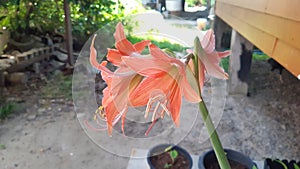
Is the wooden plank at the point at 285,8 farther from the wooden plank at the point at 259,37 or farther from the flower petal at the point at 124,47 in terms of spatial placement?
the flower petal at the point at 124,47

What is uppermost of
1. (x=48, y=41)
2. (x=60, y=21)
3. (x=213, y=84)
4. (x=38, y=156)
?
(x=213, y=84)

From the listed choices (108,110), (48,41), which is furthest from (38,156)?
(48,41)

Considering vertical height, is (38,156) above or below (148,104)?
below

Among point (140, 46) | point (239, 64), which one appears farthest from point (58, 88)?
point (140, 46)

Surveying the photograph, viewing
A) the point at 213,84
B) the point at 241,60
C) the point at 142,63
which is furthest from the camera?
the point at 241,60

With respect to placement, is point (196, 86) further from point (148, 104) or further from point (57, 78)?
point (57, 78)

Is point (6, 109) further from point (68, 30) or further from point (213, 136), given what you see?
point (213, 136)

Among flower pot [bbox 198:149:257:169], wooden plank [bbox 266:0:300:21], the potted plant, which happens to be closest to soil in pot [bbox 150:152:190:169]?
flower pot [bbox 198:149:257:169]

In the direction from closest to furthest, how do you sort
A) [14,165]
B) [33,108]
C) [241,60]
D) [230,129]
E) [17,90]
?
[14,165], [230,129], [33,108], [241,60], [17,90]

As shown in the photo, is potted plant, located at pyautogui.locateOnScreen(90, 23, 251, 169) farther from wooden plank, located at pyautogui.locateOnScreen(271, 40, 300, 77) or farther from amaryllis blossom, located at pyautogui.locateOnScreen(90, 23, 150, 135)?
wooden plank, located at pyautogui.locateOnScreen(271, 40, 300, 77)
